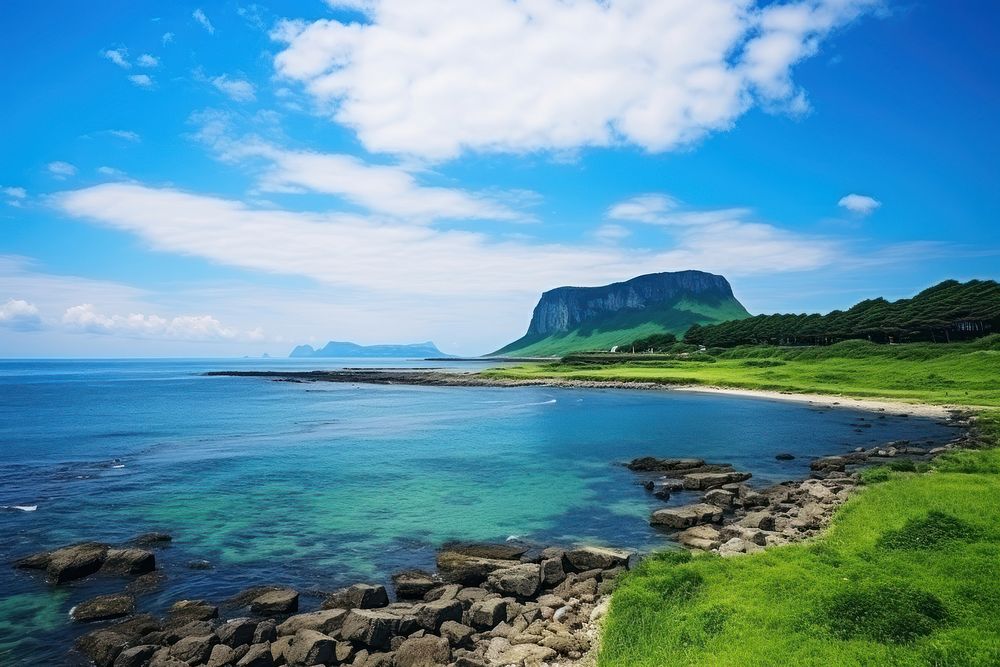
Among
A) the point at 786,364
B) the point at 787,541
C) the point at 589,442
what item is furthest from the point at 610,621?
the point at 786,364

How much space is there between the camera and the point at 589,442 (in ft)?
174

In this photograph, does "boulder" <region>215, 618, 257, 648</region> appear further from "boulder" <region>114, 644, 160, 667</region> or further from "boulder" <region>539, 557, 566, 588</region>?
"boulder" <region>539, 557, 566, 588</region>

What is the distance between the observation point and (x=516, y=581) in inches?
741

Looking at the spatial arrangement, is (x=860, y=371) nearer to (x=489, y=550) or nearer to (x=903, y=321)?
(x=903, y=321)

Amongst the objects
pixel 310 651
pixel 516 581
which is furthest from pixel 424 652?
pixel 516 581

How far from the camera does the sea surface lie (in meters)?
22.1

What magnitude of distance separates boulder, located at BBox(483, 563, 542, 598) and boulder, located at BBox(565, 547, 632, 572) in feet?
5.57

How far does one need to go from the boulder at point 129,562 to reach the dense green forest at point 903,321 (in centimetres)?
14295

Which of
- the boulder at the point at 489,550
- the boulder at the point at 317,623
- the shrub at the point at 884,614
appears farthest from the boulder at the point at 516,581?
the shrub at the point at 884,614

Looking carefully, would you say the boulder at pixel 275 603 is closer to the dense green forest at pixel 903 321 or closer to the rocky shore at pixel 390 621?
the rocky shore at pixel 390 621

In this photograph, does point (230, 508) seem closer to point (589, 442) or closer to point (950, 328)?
point (589, 442)

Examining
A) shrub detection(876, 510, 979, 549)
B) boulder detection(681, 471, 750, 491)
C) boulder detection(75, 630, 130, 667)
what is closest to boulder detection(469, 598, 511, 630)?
boulder detection(75, 630, 130, 667)

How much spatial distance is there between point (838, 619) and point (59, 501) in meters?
38.5

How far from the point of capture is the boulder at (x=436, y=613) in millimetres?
16172
